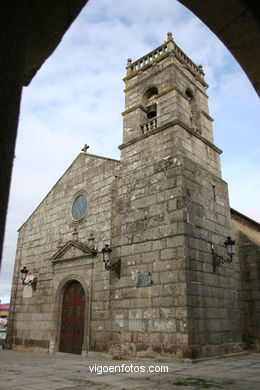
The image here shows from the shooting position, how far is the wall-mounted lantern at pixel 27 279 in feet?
41.3

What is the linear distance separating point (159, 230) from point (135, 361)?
10.7 feet

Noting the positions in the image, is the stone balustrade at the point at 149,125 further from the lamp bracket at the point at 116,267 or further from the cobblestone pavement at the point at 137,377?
the cobblestone pavement at the point at 137,377

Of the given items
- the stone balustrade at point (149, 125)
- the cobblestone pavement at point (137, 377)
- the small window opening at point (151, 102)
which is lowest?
the cobblestone pavement at point (137, 377)

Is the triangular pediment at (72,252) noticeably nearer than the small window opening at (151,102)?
Yes

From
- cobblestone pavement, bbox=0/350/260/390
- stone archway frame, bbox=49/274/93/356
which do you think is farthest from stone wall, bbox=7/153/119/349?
cobblestone pavement, bbox=0/350/260/390

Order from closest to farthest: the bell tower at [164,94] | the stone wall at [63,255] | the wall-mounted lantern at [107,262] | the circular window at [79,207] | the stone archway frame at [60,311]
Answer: the wall-mounted lantern at [107,262], the stone archway frame at [60,311], the bell tower at [164,94], the stone wall at [63,255], the circular window at [79,207]

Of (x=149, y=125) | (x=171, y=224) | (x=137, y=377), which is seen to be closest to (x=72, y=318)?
(x=171, y=224)

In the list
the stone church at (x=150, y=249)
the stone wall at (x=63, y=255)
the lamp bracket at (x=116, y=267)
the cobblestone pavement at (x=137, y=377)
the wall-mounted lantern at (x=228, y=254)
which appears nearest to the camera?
the cobblestone pavement at (x=137, y=377)

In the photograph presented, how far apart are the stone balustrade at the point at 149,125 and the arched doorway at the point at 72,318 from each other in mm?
5581

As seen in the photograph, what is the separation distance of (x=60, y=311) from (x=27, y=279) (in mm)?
2611

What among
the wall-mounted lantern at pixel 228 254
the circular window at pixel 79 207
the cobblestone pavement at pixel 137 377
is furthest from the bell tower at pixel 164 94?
the cobblestone pavement at pixel 137 377

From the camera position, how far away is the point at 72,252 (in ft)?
36.9

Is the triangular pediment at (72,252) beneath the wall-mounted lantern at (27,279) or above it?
above

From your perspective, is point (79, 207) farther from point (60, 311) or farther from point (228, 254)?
point (228, 254)
